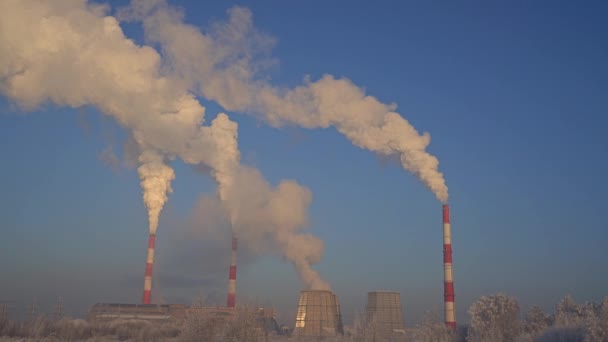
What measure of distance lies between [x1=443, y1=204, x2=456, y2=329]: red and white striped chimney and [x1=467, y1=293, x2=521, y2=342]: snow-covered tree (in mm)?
21632

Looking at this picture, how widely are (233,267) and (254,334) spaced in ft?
150

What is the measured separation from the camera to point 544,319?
2709 centimetres

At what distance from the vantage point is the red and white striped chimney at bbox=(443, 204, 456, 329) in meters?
44.4

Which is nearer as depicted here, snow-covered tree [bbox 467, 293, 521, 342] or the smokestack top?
snow-covered tree [bbox 467, 293, 521, 342]

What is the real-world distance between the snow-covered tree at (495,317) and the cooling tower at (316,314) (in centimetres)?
2933

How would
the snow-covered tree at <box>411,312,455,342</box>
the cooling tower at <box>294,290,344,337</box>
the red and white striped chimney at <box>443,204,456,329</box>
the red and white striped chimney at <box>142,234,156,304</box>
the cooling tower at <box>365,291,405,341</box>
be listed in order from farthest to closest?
the red and white striped chimney at <box>142,234,156,304</box> < the cooling tower at <box>365,291,405,341</box> < the cooling tower at <box>294,290,344,337</box> < the red and white striped chimney at <box>443,204,456,329</box> < the snow-covered tree at <box>411,312,455,342</box>

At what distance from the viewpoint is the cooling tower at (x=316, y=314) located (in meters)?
51.4

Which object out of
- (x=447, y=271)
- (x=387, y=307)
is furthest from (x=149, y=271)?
(x=447, y=271)

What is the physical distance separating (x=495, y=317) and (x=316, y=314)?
3246cm

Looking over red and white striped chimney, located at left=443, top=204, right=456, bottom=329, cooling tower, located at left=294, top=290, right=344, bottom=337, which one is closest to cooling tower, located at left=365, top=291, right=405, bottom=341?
cooling tower, located at left=294, top=290, right=344, bottom=337

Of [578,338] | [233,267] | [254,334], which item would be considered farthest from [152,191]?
[578,338]

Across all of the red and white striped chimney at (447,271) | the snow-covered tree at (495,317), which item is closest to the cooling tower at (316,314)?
the red and white striped chimney at (447,271)

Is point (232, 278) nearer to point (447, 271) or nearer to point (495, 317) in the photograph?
point (447, 271)

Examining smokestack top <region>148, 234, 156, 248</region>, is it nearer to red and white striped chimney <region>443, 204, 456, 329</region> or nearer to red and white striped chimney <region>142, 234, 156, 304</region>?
red and white striped chimney <region>142, 234, 156, 304</region>
